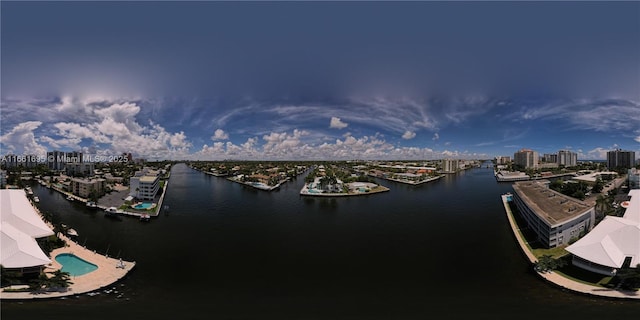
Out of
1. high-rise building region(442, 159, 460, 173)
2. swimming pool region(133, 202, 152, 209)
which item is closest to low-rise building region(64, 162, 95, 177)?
swimming pool region(133, 202, 152, 209)

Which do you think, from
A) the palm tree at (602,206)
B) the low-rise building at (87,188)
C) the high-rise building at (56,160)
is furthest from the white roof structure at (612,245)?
the high-rise building at (56,160)

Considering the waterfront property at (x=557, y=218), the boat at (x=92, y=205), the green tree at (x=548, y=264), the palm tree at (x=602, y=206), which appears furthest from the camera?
the boat at (x=92, y=205)

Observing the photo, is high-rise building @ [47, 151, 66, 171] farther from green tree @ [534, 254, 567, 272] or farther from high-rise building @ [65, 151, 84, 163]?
green tree @ [534, 254, 567, 272]

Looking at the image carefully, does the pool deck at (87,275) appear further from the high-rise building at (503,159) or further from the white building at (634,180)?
the high-rise building at (503,159)

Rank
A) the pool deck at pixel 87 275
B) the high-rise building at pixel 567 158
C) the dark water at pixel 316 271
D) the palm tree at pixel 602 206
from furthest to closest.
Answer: the high-rise building at pixel 567 158 → the palm tree at pixel 602 206 → the pool deck at pixel 87 275 → the dark water at pixel 316 271

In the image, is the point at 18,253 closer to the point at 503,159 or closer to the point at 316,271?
the point at 316,271
